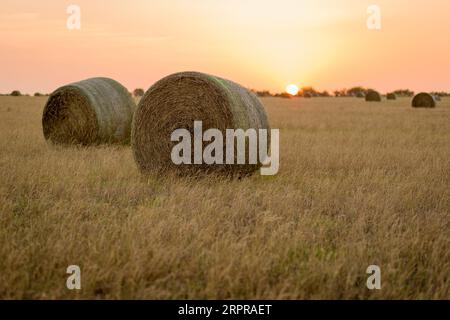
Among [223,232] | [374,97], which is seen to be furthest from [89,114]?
[374,97]

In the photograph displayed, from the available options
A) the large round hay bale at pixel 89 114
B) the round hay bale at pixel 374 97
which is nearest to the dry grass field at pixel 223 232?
the large round hay bale at pixel 89 114

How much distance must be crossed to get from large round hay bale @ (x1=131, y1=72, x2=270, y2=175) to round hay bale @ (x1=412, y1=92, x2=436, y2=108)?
90.8 ft

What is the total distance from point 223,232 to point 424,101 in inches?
1257

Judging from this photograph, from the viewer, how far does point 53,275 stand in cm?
382

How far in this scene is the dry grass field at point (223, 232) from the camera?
146 inches

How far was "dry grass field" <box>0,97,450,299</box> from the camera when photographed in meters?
3.71

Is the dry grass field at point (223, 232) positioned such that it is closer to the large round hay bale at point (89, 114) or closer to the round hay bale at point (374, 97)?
the large round hay bale at point (89, 114)

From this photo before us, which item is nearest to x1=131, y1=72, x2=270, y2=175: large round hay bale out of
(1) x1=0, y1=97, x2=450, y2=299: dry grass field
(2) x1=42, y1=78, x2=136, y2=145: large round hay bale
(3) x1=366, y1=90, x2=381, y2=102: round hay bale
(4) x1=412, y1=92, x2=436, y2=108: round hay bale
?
(1) x1=0, y1=97, x2=450, y2=299: dry grass field

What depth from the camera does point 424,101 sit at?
109 ft

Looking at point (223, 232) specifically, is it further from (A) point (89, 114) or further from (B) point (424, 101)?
(B) point (424, 101)

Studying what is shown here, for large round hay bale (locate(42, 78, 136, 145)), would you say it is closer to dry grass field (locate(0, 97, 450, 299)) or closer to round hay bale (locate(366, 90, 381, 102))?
dry grass field (locate(0, 97, 450, 299))

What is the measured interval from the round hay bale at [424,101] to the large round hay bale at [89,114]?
26.2 metres

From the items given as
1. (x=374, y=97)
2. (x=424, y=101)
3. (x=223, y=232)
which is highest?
(x=374, y=97)
